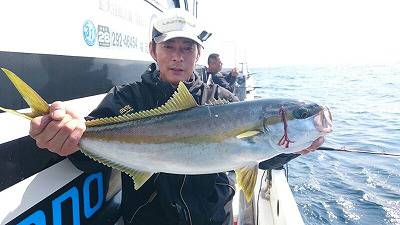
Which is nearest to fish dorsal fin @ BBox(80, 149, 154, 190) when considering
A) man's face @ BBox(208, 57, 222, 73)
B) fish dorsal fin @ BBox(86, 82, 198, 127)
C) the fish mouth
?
fish dorsal fin @ BBox(86, 82, 198, 127)

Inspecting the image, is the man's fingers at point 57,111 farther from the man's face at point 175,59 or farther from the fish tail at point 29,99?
the man's face at point 175,59

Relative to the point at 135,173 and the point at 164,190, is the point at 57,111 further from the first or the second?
the point at 164,190

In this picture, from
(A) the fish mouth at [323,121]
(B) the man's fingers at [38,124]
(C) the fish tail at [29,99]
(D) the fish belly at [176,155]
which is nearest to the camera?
(C) the fish tail at [29,99]

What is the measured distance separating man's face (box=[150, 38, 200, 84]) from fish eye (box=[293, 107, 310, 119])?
1001mm

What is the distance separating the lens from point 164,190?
2.77 metres

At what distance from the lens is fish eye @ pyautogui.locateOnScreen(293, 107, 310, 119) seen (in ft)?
8.49

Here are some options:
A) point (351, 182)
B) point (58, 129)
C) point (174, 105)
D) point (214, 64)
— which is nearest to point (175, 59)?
point (174, 105)

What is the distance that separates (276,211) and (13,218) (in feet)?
10.9

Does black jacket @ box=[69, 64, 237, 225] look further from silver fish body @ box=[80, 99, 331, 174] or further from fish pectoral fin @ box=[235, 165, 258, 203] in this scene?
fish pectoral fin @ box=[235, 165, 258, 203]

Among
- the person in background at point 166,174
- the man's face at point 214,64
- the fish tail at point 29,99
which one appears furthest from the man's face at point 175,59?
the man's face at point 214,64

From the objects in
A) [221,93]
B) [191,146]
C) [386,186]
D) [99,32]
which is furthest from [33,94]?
[386,186]

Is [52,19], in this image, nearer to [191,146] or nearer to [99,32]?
[99,32]

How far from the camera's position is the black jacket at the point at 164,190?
2.76 m

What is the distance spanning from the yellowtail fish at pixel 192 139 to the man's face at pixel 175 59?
2.14 ft
